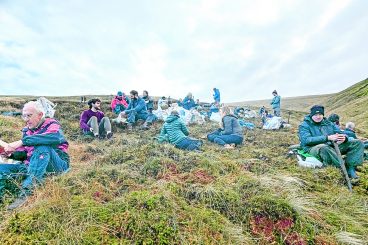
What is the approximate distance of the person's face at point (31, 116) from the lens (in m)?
3.99

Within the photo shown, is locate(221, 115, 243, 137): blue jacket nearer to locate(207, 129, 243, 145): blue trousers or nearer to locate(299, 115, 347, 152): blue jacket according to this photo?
locate(207, 129, 243, 145): blue trousers

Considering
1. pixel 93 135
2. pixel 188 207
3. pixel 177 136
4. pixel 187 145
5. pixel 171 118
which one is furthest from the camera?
pixel 93 135

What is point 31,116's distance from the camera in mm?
4043

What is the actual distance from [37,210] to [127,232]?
3.38 feet

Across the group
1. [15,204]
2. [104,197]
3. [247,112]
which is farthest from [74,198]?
[247,112]

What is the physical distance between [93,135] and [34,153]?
513 cm

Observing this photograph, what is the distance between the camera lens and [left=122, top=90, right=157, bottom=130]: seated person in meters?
10.8

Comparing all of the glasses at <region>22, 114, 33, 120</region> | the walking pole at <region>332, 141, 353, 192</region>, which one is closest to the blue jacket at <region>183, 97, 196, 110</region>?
the walking pole at <region>332, 141, 353, 192</region>

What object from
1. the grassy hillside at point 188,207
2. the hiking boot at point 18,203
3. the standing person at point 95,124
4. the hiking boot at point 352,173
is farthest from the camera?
the standing person at point 95,124

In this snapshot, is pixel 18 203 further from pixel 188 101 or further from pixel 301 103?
pixel 301 103

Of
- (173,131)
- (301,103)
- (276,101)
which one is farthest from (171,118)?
(301,103)

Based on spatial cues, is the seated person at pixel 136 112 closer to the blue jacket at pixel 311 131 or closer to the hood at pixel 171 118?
the hood at pixel 171 118

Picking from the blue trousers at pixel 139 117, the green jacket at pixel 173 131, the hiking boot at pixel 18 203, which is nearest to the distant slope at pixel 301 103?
the blue trousers at pixel 139 117

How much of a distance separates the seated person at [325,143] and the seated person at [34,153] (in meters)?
4.55
